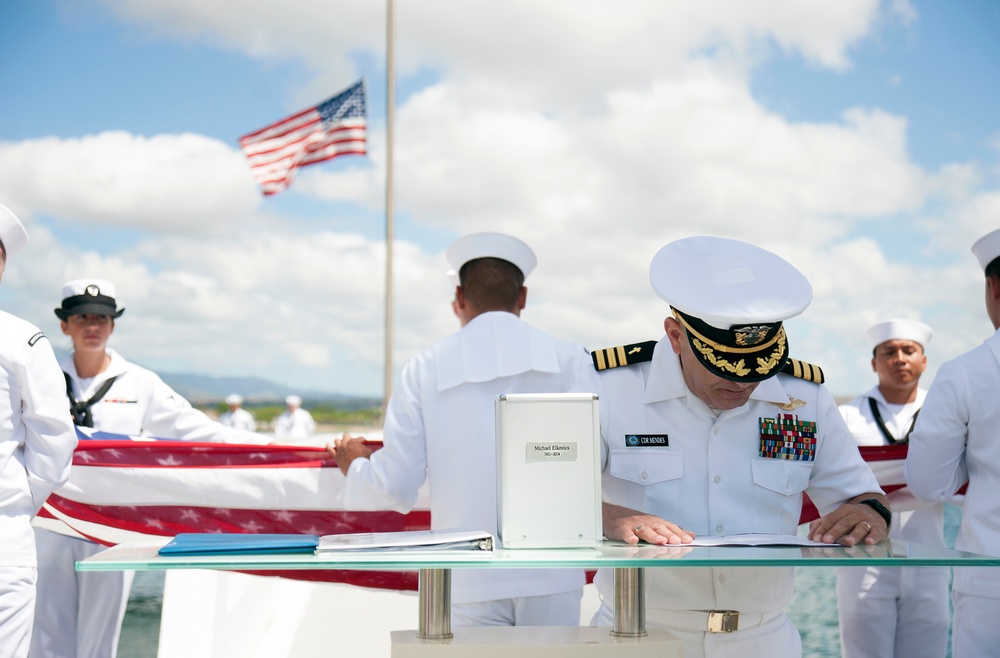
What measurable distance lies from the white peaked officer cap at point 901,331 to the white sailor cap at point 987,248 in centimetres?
182

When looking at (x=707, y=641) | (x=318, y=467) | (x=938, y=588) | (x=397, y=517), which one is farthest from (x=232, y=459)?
(x=938, y=588)

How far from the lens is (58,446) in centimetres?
312

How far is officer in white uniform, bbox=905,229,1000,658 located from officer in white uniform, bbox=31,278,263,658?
269 cm

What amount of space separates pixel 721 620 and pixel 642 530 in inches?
15.1

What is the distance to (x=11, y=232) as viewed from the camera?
3.20 metres

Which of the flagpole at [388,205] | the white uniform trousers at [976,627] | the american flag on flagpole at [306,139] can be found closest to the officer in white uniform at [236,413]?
the flagpole at [388,205]

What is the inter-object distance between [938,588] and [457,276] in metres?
2.61

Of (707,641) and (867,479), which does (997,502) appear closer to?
(867,479)

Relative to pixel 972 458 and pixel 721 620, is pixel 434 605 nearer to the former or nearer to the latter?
pixel 721 620

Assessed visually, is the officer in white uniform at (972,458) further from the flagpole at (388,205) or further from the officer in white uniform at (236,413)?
the officer in white uniform at (236,413)

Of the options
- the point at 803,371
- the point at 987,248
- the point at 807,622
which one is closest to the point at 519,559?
the point at 803,371

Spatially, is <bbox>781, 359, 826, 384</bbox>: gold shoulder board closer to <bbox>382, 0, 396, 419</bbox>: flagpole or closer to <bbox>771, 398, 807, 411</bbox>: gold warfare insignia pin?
<bbox>771, 398, 807, 411</bbox>: gold warfare insignia pin

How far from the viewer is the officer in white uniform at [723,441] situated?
2189 mm

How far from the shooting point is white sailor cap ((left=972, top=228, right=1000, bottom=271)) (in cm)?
319
